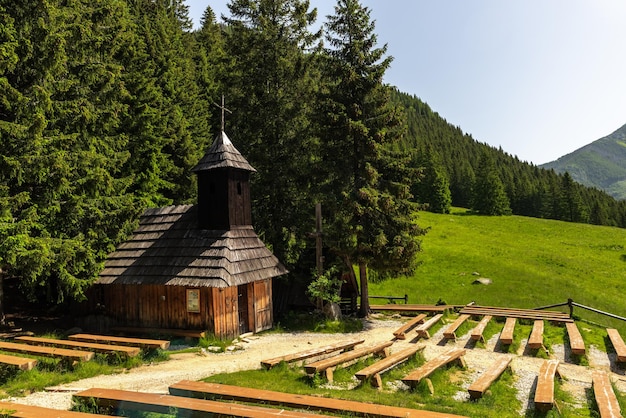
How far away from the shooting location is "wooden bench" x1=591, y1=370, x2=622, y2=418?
29.3 ft

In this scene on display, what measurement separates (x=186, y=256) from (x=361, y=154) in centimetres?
998

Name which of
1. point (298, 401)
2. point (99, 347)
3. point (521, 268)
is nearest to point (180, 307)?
point (99, 347)


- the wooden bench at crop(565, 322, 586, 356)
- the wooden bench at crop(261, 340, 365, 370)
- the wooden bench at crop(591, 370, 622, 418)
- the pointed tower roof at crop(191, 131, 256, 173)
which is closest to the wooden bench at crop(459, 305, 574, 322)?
the wooden bench at crop(565, 322, 586, 356)

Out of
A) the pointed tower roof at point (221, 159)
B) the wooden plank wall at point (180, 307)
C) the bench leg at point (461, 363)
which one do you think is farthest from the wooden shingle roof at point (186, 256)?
the bench leg at point (461, 363)

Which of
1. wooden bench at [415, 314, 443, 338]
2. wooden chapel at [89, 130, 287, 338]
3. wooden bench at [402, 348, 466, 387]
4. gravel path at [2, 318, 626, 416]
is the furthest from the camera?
wooden bench at [415, 314, 443, 338]

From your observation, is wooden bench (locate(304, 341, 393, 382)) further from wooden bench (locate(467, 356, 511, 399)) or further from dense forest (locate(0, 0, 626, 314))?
dense forest (locate(0, 0, 626, 314))

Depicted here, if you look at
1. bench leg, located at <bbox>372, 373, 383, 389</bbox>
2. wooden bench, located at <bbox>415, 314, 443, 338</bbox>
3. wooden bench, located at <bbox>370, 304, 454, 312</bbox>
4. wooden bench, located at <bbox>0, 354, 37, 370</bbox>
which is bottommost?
wooden bench, located at <bbox>370, 304, 454, 312</bbox>

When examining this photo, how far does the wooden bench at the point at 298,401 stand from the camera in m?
7.30

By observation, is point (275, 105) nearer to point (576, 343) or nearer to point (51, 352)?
point (51, 352)

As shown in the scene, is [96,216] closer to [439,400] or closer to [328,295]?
[328,295]

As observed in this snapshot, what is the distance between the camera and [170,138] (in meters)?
30.5

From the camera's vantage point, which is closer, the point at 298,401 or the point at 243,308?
the point at 298,401

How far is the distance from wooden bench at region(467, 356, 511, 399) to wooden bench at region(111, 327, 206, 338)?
33.9 ft

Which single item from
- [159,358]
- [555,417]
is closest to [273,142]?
[159,358]
